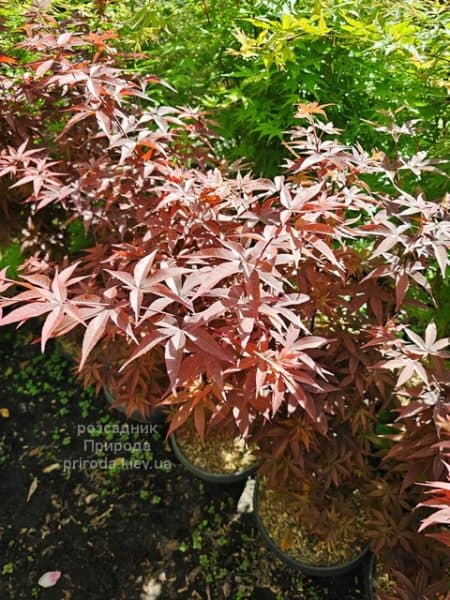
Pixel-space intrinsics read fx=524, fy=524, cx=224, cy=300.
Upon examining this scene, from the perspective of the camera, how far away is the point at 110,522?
2.66 metres

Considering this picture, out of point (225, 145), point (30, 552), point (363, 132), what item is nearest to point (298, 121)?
point (363, 132)

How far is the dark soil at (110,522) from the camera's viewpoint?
2.45m

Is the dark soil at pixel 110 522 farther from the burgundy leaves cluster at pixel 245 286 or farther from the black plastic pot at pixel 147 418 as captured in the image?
the burgundy leaves cluster at pixel 245 286

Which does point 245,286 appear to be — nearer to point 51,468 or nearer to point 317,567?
point 317,567

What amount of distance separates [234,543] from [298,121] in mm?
2104

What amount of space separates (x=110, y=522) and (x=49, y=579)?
364mm

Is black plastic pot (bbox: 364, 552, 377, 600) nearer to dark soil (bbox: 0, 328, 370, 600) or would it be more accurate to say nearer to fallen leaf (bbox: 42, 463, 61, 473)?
dark soil (bbox: 0, 328, 370, 600)

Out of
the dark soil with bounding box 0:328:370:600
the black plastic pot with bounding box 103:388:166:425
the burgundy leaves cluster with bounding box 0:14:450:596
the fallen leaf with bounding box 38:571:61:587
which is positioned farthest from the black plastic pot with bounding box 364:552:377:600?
the fallen leaf with bounding box 38:571:61:587

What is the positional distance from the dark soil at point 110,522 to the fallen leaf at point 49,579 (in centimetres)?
2

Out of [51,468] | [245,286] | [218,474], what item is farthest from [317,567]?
[245,286]

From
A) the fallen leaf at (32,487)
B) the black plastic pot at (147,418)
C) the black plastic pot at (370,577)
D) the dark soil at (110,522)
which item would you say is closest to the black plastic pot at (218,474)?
the dark soil at (110,522)

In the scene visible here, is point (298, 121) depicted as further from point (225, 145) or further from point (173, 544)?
point (173, 544)

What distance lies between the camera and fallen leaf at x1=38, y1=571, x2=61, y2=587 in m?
2.45

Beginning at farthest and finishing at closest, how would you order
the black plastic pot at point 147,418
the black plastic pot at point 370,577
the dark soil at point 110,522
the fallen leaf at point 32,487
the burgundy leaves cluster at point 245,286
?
the black plastic pot at point 147,418 < the fallen leaf at point 32,487 < the dark soil at point 110,522 < the black plastic pot at point 370,577 < the burgundy leaves cluster at point 245,286
